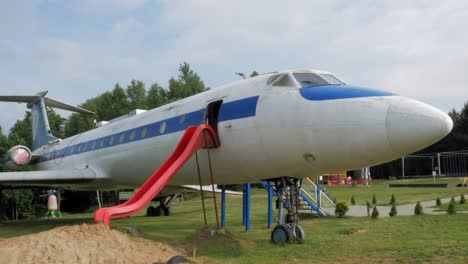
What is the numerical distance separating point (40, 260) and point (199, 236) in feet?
11.7

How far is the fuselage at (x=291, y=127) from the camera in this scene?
7246 mm

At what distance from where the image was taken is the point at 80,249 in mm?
6984

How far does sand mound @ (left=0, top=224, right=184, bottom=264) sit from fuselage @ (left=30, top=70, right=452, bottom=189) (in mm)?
2347

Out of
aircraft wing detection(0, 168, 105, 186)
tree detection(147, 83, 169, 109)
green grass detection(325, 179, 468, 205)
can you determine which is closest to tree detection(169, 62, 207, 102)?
tree detection(147, 83, 169, 109)

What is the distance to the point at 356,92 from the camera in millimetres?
7906

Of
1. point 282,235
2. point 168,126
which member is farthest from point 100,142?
point 282,235

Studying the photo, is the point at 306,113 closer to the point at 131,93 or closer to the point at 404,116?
the point at 404,116

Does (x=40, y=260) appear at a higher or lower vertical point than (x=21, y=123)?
lower

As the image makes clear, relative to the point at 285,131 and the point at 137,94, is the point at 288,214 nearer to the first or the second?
the point at 285,131

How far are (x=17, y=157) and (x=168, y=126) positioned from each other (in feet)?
38.1

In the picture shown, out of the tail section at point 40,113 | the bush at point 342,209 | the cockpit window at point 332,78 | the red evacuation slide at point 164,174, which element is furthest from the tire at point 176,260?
the tail section at point 40,113

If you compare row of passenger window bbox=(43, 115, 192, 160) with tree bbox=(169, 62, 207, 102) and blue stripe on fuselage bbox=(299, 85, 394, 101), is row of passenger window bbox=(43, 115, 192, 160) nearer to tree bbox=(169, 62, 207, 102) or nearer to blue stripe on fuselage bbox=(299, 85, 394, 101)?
blue stripe on fuselage bbox=(299, 85, 394, 101)

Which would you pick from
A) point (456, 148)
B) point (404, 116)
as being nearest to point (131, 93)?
point (456, 148)

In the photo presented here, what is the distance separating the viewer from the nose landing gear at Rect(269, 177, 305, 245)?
29.7 ft
